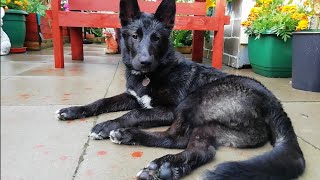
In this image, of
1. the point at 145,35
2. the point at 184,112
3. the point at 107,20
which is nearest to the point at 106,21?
the point at 107,20

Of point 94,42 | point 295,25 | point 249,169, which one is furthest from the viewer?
point 94,42

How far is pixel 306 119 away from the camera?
7.52 ft

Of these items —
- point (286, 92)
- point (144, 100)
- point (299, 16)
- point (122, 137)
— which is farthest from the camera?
point (299, 16)

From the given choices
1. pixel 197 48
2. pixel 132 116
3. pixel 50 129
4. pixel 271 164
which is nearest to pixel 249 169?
pixel 271 164

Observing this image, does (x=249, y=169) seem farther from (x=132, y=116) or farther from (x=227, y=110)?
(x=132, y=116)

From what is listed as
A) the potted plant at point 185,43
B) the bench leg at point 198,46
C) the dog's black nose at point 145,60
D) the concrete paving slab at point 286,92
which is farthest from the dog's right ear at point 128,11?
the potted plant at point 185,43

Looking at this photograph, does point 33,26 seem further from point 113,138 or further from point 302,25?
point 113,138

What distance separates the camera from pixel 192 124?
1.70 metres

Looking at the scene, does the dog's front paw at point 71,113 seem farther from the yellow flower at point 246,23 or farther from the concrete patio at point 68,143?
the yellow flower at point 246,23

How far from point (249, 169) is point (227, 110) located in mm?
584

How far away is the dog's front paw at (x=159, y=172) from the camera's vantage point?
127 cm

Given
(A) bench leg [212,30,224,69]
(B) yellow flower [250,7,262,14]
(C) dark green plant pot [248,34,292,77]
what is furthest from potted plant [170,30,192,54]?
(C) dark green plant pot [248,34,292,77]

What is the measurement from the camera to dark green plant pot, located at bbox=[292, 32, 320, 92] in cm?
321

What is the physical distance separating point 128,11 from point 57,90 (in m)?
1.16
